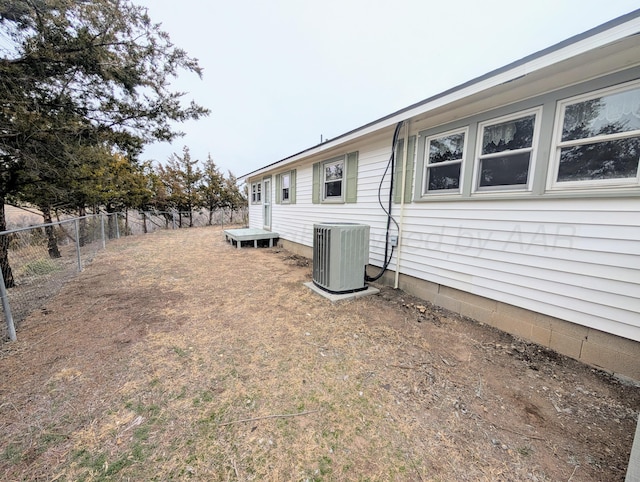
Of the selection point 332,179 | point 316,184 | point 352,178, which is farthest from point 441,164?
point 316,184

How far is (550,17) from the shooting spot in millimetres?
6754

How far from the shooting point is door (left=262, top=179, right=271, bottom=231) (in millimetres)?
9953

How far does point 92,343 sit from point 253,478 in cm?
254

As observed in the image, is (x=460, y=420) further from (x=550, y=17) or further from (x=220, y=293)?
(x=550, y=17)

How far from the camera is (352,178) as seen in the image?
17.6ft

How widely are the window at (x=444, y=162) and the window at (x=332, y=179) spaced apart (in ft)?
7.42

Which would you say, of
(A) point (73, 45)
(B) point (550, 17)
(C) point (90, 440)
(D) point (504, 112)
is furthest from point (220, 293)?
(B) point (550, 17)

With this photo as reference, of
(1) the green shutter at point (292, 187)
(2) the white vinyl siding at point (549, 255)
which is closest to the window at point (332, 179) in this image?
(1) the green shutter at point (292, 187)

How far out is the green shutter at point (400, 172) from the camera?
160 inches

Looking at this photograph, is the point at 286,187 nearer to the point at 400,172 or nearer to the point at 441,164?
the point at 400,172

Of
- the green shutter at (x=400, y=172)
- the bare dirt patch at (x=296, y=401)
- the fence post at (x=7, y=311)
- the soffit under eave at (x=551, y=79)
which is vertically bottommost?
the bare dirt patch at (x=296, y=401)

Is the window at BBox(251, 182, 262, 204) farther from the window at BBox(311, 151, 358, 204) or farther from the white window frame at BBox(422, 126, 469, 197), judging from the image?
the white window frame at BBox(422, 126, 469, 197)

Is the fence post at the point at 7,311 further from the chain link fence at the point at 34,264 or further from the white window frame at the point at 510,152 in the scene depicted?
the white window frame at the point at 510,152

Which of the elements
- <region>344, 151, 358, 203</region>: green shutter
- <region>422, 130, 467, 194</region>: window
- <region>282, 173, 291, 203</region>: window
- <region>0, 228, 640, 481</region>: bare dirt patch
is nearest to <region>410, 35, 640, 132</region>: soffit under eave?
<region>422, 130, 467, 194</region>: window
